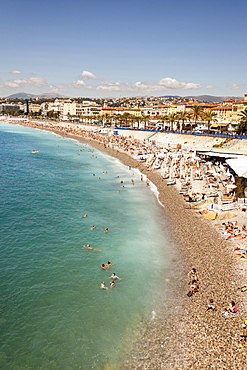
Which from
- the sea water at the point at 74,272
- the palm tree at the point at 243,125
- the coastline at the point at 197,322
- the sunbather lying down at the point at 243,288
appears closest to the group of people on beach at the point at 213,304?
the sunbather lying down at the point at 243,288

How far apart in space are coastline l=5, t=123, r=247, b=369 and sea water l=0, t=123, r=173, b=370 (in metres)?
0.84

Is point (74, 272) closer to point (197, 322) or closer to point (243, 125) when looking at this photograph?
point (197, 322)

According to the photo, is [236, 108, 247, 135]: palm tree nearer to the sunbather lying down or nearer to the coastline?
the coastline

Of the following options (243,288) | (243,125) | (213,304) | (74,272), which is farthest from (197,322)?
(243,125)

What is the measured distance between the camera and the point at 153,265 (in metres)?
17.6

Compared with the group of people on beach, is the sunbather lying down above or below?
above

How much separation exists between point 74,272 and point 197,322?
7.55 metres

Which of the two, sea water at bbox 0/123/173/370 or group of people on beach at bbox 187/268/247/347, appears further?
sea water at bbox 0/123/173/370

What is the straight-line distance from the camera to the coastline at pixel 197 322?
10633 mm

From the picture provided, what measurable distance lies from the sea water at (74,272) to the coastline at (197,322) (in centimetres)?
84

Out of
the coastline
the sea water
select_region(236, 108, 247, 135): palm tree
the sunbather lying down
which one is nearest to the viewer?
the coastline

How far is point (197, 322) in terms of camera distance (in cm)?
1254

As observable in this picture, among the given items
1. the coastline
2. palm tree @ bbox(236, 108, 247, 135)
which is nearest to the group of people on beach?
the coastline

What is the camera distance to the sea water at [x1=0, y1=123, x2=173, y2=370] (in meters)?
11.6
